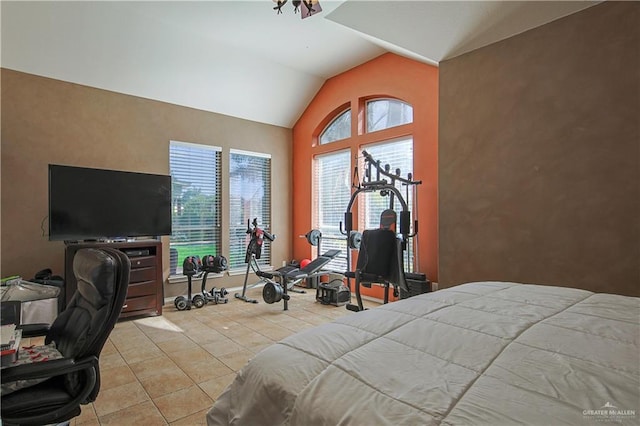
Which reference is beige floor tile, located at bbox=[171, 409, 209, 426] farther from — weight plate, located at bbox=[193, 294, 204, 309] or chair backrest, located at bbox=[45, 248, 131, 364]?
weight plate, located at bbox=[193, 294, 204, 309]

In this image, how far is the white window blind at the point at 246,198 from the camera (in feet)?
18.5

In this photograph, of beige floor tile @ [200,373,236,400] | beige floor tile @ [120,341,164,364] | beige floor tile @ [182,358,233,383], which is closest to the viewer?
beige floor tile @ [200,373,236,400]

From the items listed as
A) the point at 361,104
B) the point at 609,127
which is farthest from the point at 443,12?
the point at 361,104

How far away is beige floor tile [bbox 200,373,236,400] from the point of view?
233 cm

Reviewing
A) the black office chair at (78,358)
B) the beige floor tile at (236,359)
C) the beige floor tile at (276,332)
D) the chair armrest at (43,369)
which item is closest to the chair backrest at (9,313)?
the black office chair at (78,358)

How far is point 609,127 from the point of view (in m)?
2.53

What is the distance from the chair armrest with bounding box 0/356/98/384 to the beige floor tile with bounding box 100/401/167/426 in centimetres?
83

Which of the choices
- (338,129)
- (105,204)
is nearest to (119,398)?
(105,204)

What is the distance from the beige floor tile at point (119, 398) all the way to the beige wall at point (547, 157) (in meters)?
2.86

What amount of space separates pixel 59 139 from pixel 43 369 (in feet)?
12.5

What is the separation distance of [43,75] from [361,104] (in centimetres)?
410

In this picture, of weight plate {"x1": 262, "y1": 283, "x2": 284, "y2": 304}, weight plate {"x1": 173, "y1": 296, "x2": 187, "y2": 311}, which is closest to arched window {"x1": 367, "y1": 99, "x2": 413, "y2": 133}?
weight plate {"x1": 262, "y1": 283, "x2": 284, "y2": 304}

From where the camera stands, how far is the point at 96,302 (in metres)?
1.56

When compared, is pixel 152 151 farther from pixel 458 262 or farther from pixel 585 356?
pixel 585 356
